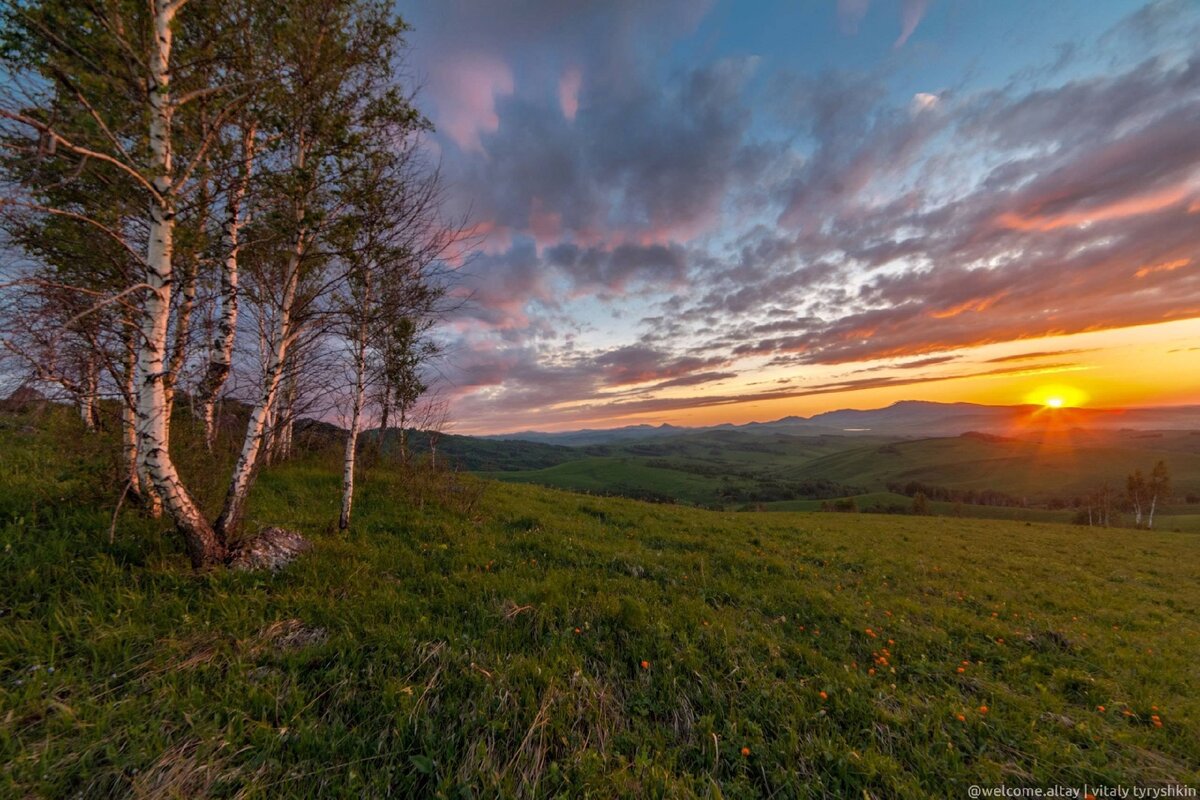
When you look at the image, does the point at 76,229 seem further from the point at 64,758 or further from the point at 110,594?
the point at 64,758

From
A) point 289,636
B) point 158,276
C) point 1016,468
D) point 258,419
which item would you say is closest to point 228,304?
point 158,276

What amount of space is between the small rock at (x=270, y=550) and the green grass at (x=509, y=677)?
377 mm

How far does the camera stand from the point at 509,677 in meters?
4.99

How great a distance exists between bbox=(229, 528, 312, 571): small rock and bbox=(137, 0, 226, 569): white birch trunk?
4.53 feet

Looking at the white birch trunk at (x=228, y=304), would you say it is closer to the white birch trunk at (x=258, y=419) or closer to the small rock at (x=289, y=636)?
the white birch trunk at (x=258, y=419)

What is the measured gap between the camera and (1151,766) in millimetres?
4609

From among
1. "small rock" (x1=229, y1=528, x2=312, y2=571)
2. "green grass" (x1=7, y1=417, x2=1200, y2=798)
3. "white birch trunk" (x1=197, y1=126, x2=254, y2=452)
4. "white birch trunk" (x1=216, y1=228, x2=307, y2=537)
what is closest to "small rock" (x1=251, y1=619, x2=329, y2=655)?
"green grass" (x1=7, y1=417, x2=1200, y2=798)

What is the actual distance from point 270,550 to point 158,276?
464cm

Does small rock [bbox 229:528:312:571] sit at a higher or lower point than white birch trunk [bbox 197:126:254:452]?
lower

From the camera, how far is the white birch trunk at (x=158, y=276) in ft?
17.9

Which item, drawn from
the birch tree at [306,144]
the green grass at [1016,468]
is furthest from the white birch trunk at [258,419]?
the green grass at [1016,468]

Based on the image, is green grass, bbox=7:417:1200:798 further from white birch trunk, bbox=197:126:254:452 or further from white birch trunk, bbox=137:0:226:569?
white birch trunk, bbox=197:126:254:452

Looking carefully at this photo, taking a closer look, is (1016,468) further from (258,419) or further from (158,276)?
(158,276)

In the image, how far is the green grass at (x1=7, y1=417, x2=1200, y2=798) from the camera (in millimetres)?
3756
